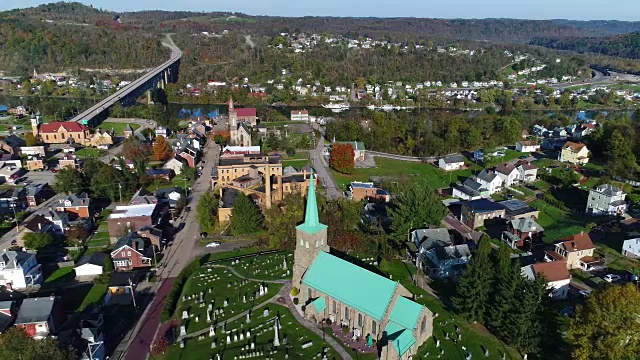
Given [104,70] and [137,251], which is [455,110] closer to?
[137,251]

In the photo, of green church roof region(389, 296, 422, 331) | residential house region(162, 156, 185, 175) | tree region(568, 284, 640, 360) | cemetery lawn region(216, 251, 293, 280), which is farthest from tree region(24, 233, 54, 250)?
tree region(568, 284, 640, 360)

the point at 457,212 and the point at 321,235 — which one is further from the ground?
the point at 321,235

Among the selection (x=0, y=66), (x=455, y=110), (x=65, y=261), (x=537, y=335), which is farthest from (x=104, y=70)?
(x=537, y=335)

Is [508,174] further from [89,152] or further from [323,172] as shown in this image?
[89,152]

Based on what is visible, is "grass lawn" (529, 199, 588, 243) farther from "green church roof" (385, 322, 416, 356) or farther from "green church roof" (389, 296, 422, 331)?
"green church roof" (385, 322, 416, 356)

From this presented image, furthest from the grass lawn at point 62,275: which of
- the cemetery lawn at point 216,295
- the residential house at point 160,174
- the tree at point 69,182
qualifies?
the residential house at point 160,174

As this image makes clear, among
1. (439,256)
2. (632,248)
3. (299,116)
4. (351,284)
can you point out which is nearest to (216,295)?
(351,284)
